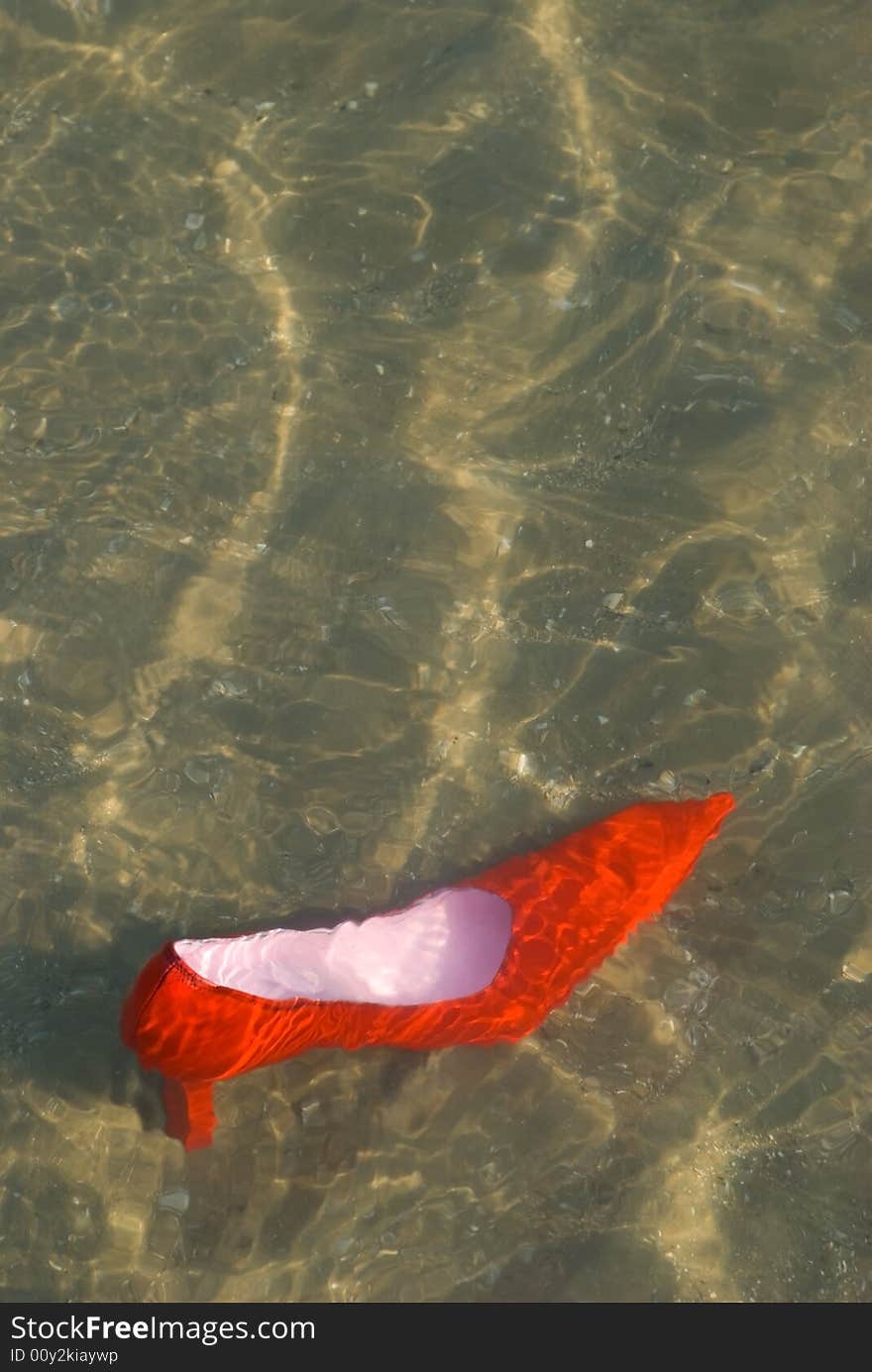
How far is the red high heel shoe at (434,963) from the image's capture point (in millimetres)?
3520

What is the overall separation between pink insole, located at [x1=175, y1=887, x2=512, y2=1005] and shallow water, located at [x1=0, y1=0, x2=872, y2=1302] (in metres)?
0.18

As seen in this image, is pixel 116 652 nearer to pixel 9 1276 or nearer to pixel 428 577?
pixel 428 577

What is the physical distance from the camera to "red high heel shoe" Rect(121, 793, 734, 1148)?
352 cm

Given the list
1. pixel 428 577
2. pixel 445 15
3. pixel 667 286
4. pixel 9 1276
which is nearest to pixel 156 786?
pixel 428 577

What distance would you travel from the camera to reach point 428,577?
13.9 feet

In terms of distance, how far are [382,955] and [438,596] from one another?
4.16 feet

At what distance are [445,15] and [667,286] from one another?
1.40m

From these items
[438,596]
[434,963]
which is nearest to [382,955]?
[434,963]

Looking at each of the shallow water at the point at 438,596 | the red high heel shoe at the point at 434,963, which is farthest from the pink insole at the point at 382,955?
the shallow water at the point at 438,596

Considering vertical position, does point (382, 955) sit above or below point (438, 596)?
below

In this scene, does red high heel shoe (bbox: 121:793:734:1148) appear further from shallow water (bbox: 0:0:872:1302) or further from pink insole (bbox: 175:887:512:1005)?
shallow water (bbox: 0:0:872:1302)

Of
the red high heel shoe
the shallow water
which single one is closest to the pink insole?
the red high heel shoe

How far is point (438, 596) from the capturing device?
4.21 metres

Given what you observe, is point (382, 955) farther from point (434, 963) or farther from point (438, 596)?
point (438, 596)
